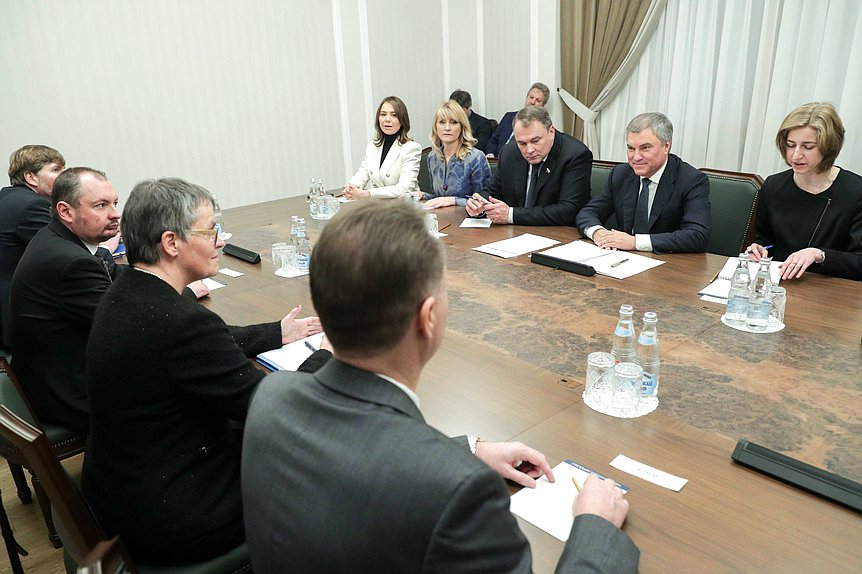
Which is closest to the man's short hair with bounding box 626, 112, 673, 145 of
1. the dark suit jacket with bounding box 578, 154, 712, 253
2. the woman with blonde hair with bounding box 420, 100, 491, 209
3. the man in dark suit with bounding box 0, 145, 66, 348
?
the dark suit jacket with bounding box 578, 154, 712, 253

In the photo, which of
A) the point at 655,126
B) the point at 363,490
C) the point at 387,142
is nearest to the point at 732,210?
the point at 655,126

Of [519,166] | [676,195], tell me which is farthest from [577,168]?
[676,195]

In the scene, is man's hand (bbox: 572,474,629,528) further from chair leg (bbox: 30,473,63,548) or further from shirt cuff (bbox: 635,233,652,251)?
chair leg (bbox: 30,473,63,548)

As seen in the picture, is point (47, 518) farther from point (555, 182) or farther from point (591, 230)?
point (555, 182)

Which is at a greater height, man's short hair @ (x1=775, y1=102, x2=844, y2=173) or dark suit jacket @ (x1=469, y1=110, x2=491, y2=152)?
man's short hair @ (x1=775, y1=102, x2=844, y2=173)

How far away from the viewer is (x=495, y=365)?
180 cm

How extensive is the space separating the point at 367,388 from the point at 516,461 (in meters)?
0.53

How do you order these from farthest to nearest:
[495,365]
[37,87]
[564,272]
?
1. [37,87]
2. [564,272]
3. [495,365]

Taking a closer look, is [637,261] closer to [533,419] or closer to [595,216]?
[595,216]

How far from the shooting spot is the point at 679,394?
5.18ft

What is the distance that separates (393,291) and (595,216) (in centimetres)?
255

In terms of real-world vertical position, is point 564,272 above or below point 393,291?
below

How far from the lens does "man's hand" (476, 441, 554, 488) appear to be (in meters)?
1.25

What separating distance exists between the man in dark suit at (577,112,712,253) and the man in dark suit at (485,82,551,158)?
2847 millimetres
